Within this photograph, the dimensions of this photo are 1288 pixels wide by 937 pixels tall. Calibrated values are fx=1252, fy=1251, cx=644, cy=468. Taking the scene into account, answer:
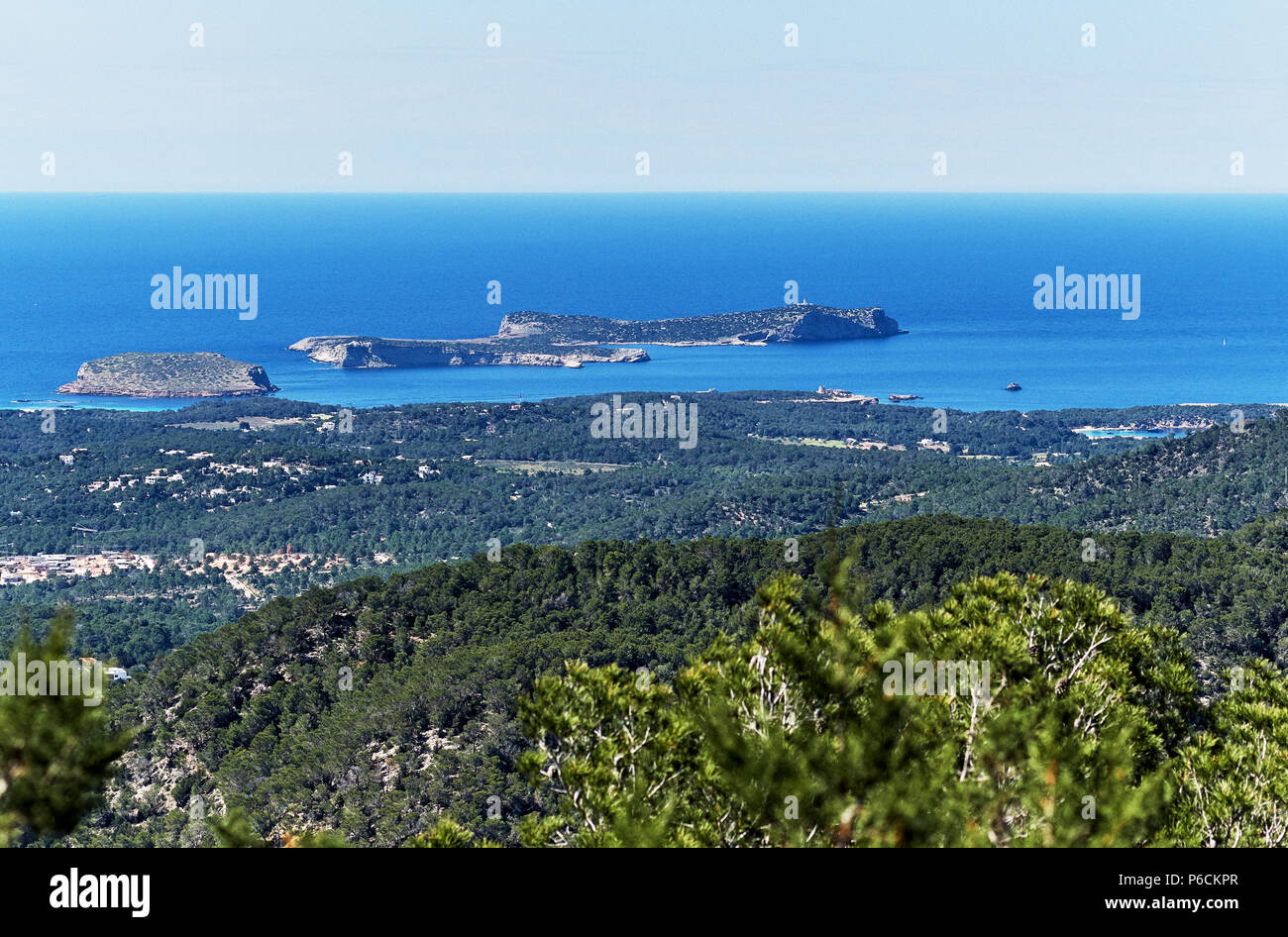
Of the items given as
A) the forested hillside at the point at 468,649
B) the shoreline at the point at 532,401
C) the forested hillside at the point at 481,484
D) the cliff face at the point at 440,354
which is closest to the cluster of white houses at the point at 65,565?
the forested hillside at the point at 481,484

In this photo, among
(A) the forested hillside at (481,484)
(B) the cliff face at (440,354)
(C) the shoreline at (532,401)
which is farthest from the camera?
(B) the cliff face at (440,354)

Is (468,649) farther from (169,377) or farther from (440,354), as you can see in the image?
(440,354)

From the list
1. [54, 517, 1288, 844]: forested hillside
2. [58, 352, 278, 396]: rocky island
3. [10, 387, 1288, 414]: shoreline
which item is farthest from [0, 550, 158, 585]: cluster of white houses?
[58, 352, 278, 396]: rocky island

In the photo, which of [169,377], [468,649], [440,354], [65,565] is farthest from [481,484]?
[440,354]

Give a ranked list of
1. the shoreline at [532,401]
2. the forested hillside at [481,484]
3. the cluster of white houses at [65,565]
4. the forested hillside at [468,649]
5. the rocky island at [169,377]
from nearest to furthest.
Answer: the forested hillside at [468,649], the forested hillside at [481,484], the cluster of white houses at [65,565], the shoreline at [532,401], the rocky island at [169,377]

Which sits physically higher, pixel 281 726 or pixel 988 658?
pixel 988 658

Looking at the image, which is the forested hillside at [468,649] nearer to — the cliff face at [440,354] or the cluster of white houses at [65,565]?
the cluster of white houses at [65,565]
